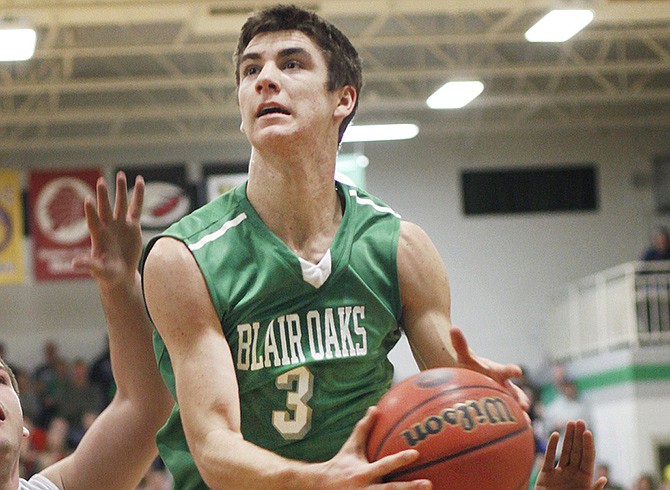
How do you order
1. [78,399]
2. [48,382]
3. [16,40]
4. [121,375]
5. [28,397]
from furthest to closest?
[48,382] < [28,397] < [78,399] < [16,40] < [121,375]

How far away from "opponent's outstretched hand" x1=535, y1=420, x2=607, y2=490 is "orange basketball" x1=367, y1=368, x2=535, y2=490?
52cm

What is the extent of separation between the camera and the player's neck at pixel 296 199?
359 cm

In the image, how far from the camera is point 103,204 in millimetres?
3691

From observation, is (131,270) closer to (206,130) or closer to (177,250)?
(177,250)

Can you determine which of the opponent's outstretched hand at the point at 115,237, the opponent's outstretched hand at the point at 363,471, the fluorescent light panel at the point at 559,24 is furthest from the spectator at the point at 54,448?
the opponent's outstretched hand at the point at 363,471

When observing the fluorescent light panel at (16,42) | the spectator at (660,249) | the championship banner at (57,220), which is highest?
the fluorescent light panel at (16,42)

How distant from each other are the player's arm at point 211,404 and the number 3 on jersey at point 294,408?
0.17m

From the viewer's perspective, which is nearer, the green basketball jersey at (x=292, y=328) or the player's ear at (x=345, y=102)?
the green basketball jersey at (x=292, y=328)

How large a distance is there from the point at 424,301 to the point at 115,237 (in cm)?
97

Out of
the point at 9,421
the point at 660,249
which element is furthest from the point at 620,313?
the point at 9,421

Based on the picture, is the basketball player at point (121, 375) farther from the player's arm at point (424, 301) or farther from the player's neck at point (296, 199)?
the player's arm at point (424, 301)

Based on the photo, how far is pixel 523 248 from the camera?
21453mm

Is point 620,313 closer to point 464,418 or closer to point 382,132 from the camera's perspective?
point 382,132

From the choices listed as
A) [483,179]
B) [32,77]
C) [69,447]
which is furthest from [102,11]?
[483,179]
